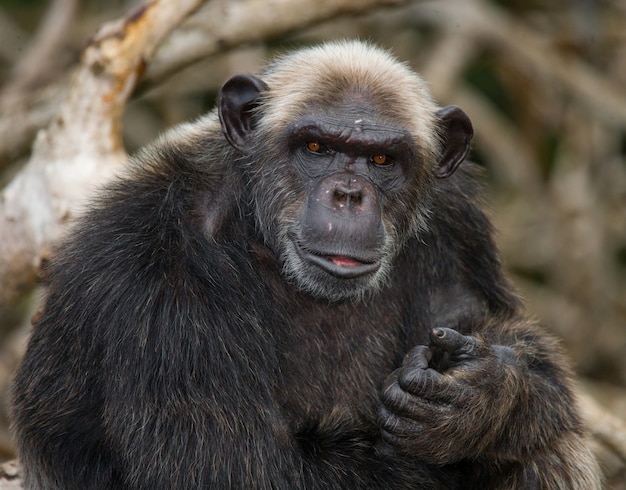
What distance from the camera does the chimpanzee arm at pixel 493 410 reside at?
17.7 feet

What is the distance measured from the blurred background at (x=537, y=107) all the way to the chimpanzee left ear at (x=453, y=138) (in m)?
5.27

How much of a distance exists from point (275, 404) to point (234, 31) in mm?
3521

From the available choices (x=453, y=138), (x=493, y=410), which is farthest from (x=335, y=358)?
(x=453, y=138)

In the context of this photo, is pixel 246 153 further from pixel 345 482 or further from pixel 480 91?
pixel 480 91

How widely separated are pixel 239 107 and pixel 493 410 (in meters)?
2.15

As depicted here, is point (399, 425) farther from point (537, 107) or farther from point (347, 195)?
point (537, 107)

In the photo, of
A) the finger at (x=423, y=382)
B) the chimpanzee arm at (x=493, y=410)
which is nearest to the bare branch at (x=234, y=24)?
the chimpanzee arm at (x=493, y=410)

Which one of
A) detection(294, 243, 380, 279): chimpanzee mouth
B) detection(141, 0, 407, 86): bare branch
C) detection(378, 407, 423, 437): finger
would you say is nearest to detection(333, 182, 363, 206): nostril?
detection(294, 243, 380, 279): chimpanzee mouth

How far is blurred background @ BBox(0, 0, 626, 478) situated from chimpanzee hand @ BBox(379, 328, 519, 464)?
6.02m

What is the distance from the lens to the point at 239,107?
586 cm

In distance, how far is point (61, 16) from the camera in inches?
416

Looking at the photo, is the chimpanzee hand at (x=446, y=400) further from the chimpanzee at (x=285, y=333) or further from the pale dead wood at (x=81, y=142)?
the pale dead wood at (x=81, y=142)

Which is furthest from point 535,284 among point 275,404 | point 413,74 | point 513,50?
point 275,404

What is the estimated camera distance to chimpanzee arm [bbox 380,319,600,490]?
5395 millimetres
